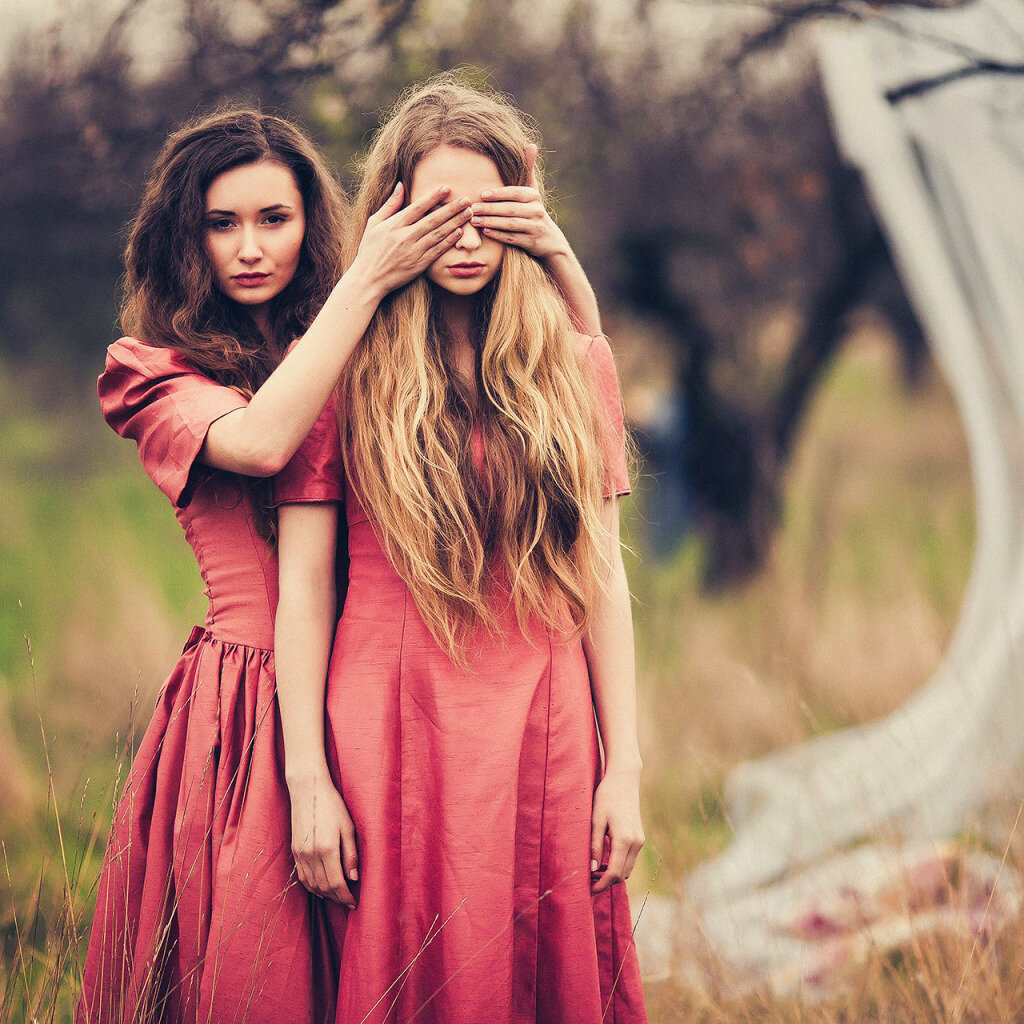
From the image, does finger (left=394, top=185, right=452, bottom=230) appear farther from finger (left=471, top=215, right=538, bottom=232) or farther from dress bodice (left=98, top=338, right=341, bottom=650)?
dress bodice (left=98, top=338, right=341, bottom=650)

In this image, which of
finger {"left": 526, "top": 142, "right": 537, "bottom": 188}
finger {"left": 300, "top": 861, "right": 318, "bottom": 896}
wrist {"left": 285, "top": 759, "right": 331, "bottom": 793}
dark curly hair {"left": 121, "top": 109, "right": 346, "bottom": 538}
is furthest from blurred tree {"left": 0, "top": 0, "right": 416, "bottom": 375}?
finger {"left": 300, "top": 861, "right": 318, "bottom": 896}

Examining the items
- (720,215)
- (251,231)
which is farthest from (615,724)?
(720,215)

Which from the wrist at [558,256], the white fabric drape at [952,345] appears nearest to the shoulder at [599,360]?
the wrist at [558,256]

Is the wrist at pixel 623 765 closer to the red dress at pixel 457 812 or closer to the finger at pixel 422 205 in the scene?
the red dress at pixel 457 812

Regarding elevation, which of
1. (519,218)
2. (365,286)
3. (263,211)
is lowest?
(365,286)

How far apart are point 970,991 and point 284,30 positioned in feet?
11.2

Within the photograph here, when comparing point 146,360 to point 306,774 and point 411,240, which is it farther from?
point 306,774

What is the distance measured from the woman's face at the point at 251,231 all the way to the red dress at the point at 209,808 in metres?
0.18

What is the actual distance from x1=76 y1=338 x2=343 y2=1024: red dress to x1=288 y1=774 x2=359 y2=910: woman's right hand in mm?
65

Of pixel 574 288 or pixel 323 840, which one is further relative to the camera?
pixel 574 288

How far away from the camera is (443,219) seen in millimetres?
1634

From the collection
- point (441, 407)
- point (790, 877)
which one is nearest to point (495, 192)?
point (441, 407)

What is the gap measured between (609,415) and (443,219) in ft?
1.37

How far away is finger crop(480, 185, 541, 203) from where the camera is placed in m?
1.66
